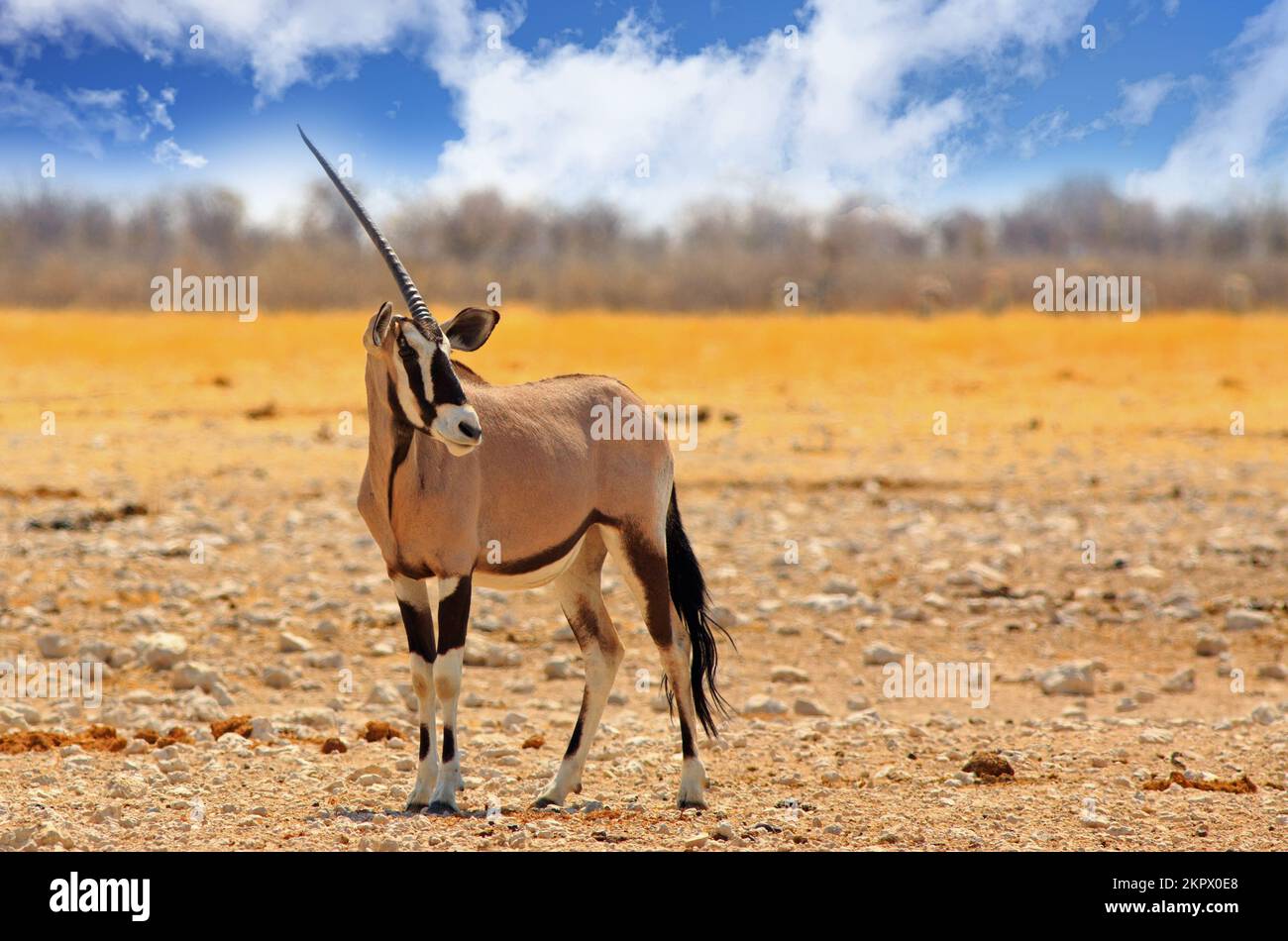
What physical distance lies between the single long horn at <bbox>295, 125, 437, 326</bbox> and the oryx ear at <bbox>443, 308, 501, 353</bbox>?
149 mm

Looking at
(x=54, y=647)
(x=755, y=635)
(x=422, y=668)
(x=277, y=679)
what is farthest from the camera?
(x=755, y=635)

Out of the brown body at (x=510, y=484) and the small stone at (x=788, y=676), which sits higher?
the brown body at (x=510, y=484)

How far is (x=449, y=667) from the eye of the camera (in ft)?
20.8

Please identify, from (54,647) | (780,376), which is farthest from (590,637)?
(780,376)

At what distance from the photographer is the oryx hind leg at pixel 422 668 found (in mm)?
6379

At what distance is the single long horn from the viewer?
625cm

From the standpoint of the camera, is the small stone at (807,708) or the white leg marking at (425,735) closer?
the white leg marking at (425,735)

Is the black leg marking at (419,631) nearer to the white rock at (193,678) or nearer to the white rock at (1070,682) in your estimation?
the white rock at (193,678)

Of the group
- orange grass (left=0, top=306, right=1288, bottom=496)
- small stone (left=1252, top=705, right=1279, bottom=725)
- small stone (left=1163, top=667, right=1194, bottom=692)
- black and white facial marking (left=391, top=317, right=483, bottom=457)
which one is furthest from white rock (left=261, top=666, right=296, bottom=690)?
orange grass (left=0, top=306, right=1288, bottom=496)

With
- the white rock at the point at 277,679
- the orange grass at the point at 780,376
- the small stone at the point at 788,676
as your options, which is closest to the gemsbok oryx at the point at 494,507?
the small stone at the point at 788,676

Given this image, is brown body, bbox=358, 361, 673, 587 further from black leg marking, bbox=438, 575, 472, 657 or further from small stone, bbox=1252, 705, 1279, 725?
small stone, bbox=1252, 705, 1279, 725

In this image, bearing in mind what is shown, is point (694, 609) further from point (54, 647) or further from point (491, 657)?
point (54, 647)

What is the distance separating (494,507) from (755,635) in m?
4.64

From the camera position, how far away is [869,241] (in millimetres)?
57062
